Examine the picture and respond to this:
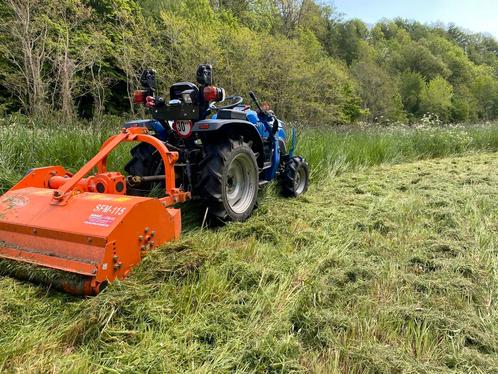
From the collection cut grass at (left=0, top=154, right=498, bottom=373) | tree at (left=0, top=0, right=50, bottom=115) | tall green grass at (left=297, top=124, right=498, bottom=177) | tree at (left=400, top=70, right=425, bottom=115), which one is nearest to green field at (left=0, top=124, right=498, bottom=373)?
cut grass at (left=0, top=154, right=498, bottom=373)

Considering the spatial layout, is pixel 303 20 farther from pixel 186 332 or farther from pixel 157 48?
pixel 186 332

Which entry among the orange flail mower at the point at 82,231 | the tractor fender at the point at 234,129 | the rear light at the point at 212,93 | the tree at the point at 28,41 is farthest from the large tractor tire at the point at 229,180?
the tree at the point at 28,41

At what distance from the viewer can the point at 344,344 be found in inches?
81.2

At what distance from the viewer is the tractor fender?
3.61 m

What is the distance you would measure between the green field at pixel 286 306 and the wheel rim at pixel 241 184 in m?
0.26

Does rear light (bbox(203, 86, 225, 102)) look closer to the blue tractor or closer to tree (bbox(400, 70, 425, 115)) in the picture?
the blue tractor

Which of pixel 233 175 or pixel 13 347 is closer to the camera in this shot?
pixel 13 347

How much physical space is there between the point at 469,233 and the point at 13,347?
352cm

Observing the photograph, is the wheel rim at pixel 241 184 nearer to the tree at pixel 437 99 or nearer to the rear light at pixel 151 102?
the rear light at pixel 151 102

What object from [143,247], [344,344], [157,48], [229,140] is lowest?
[344,344]

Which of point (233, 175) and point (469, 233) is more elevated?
point (233, 175)

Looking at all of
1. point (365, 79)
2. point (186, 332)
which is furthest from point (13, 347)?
point (365, 79)

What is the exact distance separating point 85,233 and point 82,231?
40 millimetres

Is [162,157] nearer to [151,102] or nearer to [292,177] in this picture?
[151,102]
